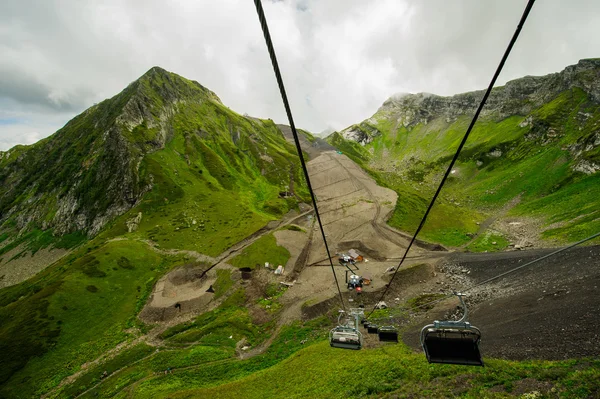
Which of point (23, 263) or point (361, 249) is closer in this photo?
point (361, 249)

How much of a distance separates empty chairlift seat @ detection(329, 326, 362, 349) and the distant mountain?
255 ft

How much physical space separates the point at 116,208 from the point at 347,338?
12381 cm

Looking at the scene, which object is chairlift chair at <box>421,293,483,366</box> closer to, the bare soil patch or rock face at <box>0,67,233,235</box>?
rock face at <box>0,67,233,235</box>

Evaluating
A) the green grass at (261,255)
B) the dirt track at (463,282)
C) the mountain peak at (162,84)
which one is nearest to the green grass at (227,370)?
the dirt track at (463,282)

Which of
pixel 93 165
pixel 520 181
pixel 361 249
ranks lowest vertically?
pixel 361 249

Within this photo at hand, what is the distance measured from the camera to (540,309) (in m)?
→ 34.1

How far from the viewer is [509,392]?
20.0 meters

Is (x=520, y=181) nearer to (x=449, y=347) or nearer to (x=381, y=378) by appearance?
(x=381, y=378)

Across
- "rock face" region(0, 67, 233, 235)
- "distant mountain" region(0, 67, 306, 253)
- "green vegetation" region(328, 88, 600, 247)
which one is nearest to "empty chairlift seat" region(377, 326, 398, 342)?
"green vegetation" region(328, 88, 600, 247)

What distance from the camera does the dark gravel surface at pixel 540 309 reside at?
86.6ft

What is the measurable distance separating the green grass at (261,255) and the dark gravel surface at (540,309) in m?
41.0

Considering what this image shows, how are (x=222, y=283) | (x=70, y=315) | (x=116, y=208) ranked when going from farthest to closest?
(x=116, y=208), (x=222, y=283), (x=70, y=315)

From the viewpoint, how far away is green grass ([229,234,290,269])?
2886 inches

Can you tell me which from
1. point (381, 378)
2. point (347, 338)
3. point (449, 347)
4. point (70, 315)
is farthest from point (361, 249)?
point (70, 315)
